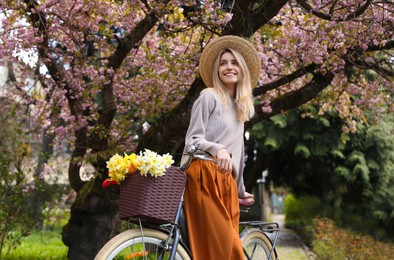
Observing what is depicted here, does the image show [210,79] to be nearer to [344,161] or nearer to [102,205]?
[102,205]

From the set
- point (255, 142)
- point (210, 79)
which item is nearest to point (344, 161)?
point (255, 142)

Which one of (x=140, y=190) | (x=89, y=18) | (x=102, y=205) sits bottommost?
(x=140, y=190)

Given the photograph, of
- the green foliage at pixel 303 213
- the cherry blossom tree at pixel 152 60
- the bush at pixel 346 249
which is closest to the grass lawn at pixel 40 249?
the cherry blossom tree at pixel 152 60

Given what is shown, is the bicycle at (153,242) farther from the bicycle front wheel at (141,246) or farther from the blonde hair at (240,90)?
the blonde hair at (240,90)

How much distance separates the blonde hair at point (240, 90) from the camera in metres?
3.54

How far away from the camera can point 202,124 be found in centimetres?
334

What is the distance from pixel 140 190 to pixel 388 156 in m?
10.7

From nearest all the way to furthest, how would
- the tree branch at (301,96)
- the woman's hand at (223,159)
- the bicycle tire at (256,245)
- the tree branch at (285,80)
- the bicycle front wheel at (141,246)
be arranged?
the bicycle front wheel at (141,246) < the woman's hand at (223,159) < the bicycle tire at (256,245) < the tree branch at (285,80) < the tree branch at (301,96)

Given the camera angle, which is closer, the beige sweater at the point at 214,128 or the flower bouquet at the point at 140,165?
the flower bouquet at the point at 140,165

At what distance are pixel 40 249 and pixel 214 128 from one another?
7276 mm

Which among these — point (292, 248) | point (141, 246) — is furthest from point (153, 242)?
point (292, 248)

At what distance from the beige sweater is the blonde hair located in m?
0.04

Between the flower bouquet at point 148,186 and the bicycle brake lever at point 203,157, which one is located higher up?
the bicycle brake lever at point 203,157

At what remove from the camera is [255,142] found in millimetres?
13797
